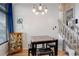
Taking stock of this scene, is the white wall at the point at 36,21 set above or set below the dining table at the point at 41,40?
above

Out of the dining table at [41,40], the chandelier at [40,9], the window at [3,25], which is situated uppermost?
the chandelier at [40,9]

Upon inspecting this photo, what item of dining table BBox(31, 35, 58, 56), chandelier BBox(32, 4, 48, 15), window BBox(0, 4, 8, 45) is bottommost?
dining table BBox(31, 35, 58, 56)

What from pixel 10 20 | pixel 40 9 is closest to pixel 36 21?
pixel 40 9

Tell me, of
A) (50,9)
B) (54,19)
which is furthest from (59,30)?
→ (50,9)

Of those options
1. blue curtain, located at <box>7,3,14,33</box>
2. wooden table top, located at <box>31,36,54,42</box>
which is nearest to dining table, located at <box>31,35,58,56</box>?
wooden table top, located at <box>31,36,54,42</box>

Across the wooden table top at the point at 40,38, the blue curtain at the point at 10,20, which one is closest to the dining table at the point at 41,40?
the wooden table top at the point at 40,38

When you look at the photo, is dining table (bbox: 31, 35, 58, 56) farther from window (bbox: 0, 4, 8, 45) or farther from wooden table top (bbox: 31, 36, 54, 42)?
window (bbox: 0, 4, 8, 45)

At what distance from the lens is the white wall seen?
3.90ft

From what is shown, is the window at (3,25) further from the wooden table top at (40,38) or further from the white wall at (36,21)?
the wooden table top at (40,38)

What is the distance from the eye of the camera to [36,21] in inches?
48.8

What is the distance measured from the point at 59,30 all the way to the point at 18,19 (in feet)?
1.50

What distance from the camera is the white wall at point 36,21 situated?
1.19 meters

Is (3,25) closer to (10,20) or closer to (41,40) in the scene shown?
(10,20)

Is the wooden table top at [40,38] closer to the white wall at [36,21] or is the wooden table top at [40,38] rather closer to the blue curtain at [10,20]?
the white wall at [36,21]
